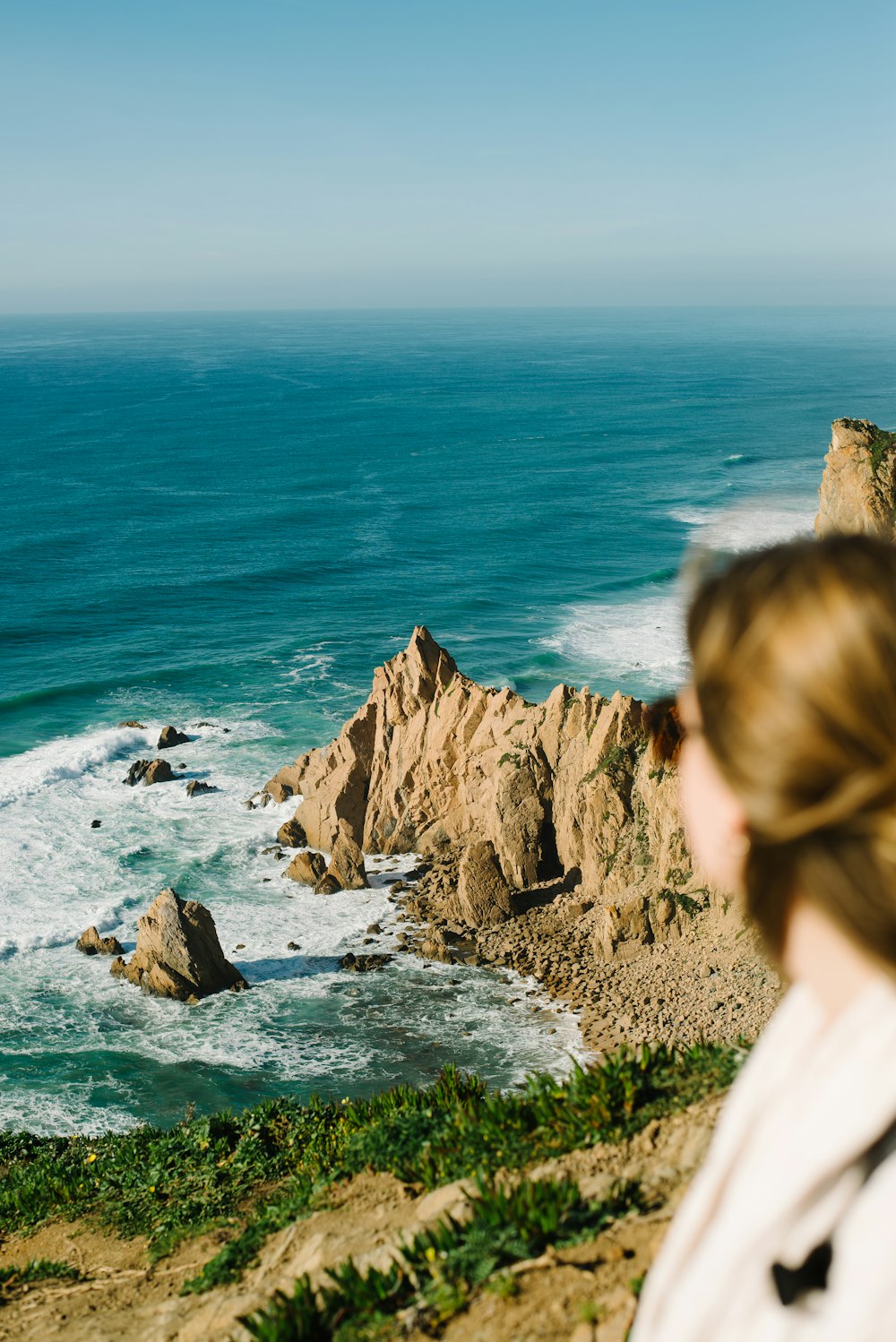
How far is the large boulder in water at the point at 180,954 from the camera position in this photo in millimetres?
27312

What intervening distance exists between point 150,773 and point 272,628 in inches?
743

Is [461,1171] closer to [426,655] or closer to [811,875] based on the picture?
[811,875]

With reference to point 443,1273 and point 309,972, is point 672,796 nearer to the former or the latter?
point 309,972

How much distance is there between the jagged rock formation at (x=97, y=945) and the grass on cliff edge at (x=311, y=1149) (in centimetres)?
1546

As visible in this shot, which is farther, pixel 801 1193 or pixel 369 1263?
pixel 369 1263

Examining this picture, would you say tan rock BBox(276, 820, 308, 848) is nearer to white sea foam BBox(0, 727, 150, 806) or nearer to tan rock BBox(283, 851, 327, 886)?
tan rock BBox(283, 851, 327, 886)

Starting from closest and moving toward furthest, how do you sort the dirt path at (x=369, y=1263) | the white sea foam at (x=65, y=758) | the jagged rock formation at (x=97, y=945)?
the dirt path at (x=369, y=1263)
the jagged rock formation at (x=97, y=945)
the white sea foam at (x=65, y=758)

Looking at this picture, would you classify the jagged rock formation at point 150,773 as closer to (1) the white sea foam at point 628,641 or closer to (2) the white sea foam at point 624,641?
(2) the white sea foam at point 624,641

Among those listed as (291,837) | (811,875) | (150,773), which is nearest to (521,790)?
(291,837)

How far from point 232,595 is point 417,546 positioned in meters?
15.7

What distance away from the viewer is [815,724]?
1431 millimetres

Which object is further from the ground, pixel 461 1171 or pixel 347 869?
pixel 461 1171

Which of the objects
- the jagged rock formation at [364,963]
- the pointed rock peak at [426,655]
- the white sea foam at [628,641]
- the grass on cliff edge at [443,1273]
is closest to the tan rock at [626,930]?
the jagged rock formation at [364,963]

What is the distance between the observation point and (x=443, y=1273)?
5543 mm
